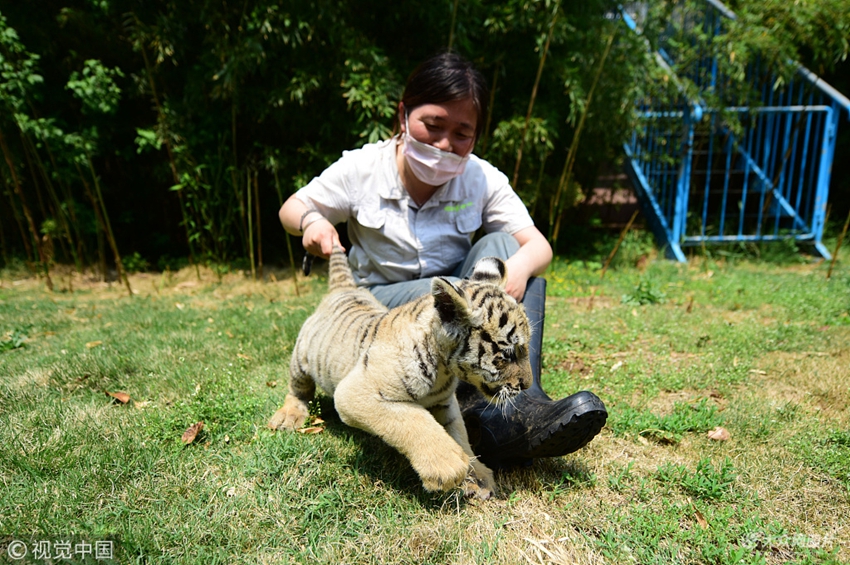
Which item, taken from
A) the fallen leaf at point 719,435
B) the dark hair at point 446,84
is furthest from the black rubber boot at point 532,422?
the dark hair at point 446,84

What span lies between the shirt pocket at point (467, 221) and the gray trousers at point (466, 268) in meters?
0.20

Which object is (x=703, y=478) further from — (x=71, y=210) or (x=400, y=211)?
(x=71, y=210)

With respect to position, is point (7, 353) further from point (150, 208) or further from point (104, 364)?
point (150, 208)

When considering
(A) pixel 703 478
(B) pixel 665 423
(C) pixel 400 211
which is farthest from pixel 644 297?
(A) pixel 703 478

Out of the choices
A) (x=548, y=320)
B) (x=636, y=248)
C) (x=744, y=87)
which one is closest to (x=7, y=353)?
(x=548, y=320)

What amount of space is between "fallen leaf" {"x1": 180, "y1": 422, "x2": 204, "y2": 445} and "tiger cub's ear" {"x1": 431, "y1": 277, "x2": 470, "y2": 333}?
4.87 ft

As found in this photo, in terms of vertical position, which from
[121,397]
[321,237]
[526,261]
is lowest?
[121,397]

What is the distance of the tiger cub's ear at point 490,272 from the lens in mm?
2467

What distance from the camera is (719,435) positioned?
2857mm

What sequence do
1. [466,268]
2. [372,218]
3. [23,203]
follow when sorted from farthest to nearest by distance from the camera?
1. [23,203]
2. [372,218]
3. [466,268]

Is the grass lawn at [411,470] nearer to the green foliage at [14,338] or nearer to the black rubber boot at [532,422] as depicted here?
the green foliage at [14,338]

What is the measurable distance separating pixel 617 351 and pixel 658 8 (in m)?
5.82

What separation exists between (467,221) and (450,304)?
4.91ft

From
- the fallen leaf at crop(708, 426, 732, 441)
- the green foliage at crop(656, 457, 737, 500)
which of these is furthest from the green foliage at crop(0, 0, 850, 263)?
the green foliage at crop(656, 457, 737, 500)
